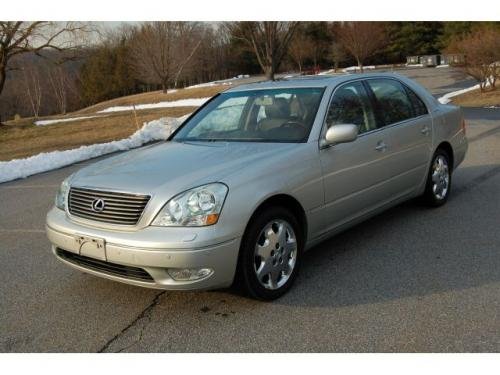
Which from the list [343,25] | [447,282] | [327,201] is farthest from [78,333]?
[343,25]

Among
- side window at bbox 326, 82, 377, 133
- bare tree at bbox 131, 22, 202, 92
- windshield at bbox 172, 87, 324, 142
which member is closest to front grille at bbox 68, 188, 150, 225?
windshield at bbox 172, 87, 324, 142

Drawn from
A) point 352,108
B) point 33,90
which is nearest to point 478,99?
point 352,108

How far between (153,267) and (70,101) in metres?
90.8

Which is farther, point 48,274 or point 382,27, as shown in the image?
point 382,27

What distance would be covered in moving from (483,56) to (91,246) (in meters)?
22.4

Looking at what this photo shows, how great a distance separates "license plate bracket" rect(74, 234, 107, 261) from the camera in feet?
10.9

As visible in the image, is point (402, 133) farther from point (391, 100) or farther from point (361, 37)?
point (361, 37)

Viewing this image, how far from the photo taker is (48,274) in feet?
14.3

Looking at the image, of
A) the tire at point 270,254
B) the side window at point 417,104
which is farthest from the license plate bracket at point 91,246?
the side window at point 417,104

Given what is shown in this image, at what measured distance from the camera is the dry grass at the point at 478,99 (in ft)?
64.3

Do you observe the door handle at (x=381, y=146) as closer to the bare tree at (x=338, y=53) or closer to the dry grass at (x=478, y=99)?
the dry grass at (x=478, y=99)

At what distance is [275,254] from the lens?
363 centimetres

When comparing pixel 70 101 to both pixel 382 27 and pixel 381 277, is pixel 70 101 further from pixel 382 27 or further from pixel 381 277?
pixel 381 277

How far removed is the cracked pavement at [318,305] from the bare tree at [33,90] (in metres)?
79.2
